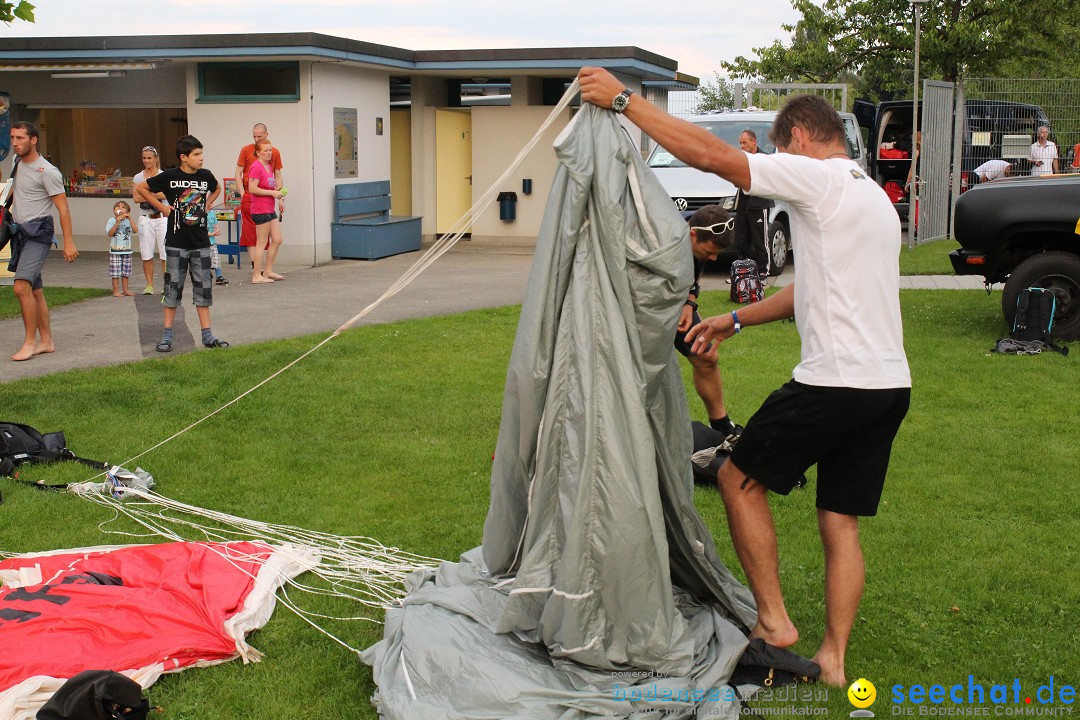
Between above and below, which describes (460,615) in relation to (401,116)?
below

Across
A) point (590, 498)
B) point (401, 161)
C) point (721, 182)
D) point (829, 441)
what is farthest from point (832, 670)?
point (401, 161)

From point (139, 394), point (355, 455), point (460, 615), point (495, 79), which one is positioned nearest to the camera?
point (460, 615)

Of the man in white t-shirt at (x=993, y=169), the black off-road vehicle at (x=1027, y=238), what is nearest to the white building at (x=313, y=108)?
the man in white t-shirt at (x=993, y=169)

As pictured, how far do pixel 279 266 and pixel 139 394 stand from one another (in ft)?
28.0

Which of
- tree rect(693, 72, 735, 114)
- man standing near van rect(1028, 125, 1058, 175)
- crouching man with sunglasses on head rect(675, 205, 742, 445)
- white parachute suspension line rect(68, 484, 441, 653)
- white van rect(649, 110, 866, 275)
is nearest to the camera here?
white parachute suspension line rect(68, 484, 441, 653)

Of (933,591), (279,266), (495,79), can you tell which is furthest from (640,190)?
(495,79)

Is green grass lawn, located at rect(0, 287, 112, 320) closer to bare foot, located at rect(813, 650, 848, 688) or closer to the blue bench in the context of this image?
the blue bench

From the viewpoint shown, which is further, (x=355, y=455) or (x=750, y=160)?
(x=355, y=455)

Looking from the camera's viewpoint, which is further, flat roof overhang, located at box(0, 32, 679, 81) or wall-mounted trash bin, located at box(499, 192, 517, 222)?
wall-mounted trash bin, located at box(499, 192, 517, 222)

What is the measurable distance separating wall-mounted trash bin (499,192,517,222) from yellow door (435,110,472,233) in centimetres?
103

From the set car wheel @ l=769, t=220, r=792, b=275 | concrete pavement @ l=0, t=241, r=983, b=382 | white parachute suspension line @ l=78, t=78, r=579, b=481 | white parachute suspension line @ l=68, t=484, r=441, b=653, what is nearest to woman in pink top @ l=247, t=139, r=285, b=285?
concrete pavement @ l=0, t=241, r=983, b=382

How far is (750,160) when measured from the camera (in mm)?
3496

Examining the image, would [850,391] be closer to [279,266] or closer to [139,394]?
[139,394]

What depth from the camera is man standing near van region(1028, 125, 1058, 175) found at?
56.2 feet
